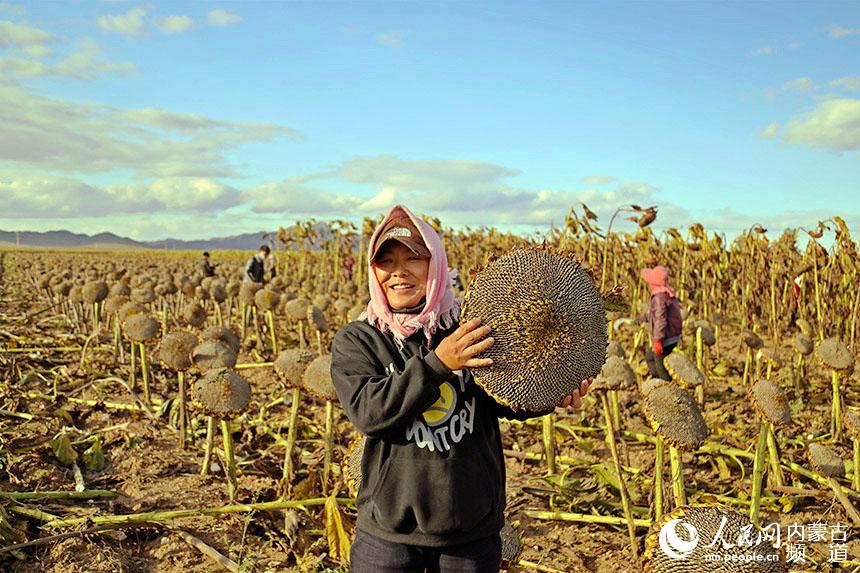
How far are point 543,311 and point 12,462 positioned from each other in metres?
4.98

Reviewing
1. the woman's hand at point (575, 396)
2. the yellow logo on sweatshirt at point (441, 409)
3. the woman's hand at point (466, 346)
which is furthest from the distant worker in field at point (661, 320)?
the woman's hand at point (466, 346)

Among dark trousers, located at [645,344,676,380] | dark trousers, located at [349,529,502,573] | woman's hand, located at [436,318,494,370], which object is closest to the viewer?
woman's hand, located at [436,318,494,370]

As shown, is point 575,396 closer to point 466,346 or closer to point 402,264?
point 466,346

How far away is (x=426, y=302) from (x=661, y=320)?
6855 millimetres

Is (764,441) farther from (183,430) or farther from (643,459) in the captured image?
(183,430)

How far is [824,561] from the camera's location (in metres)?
4.23

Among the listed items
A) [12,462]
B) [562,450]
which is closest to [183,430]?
[12,462]

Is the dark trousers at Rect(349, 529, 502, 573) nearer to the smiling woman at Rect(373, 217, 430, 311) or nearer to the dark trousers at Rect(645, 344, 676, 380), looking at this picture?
the smiling woman at Rect(373, 217, 430, 311)

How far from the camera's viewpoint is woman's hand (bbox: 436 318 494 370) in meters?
2.14

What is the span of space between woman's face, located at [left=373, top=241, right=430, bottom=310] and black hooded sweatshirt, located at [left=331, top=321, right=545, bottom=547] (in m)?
0.17

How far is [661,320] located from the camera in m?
8.66

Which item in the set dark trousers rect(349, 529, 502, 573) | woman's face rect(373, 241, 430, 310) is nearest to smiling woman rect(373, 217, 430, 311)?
woman's face rect(373, 241, 430, 310)

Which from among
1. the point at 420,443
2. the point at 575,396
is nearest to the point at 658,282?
the point at 575,396

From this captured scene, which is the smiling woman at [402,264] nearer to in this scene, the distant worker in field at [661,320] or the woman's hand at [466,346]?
the woman's hand at [466,346]
